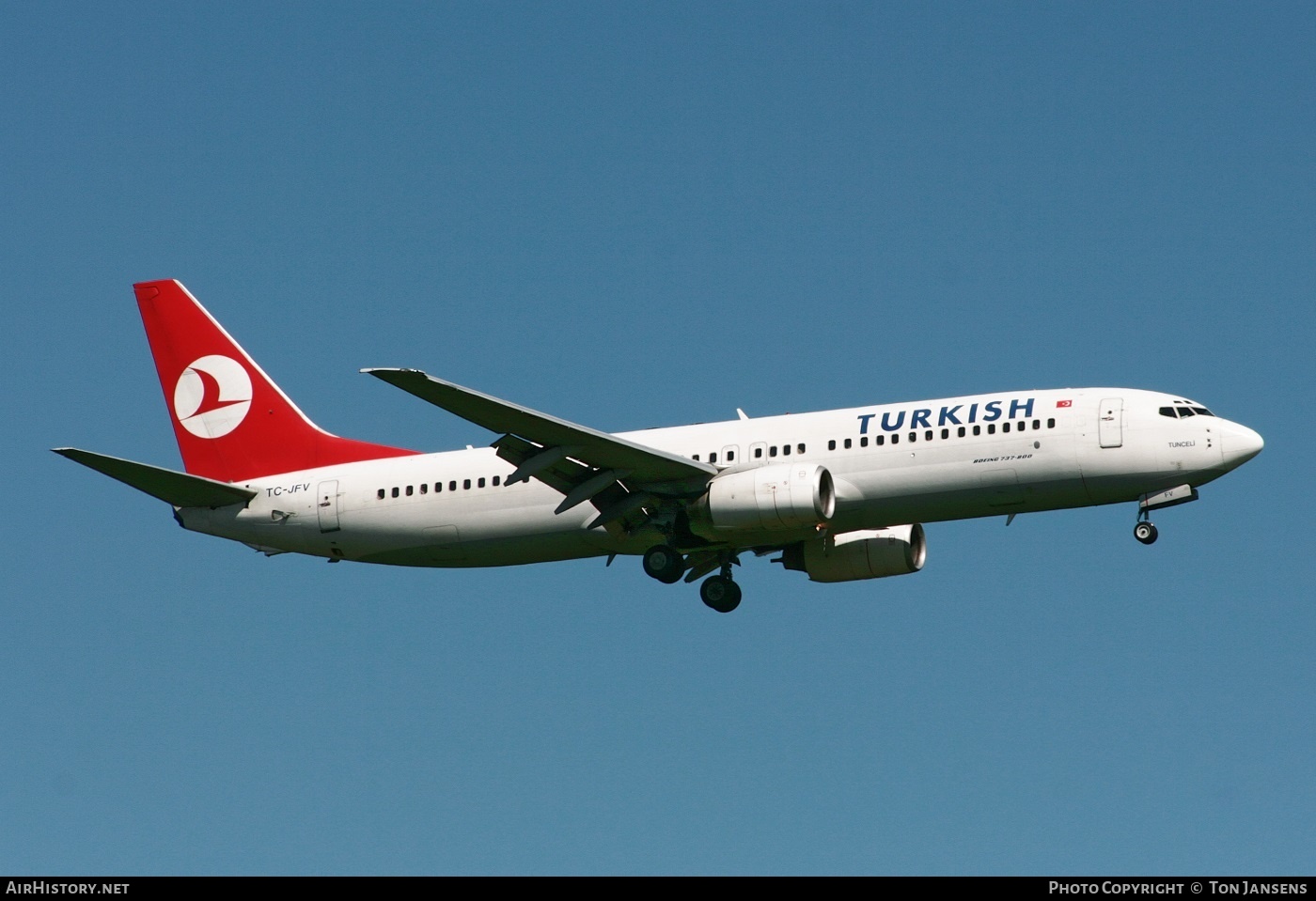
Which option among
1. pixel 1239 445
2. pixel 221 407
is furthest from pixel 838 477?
pixel 221 407

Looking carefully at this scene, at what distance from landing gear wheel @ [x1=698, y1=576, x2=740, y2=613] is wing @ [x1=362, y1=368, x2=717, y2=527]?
3199mm

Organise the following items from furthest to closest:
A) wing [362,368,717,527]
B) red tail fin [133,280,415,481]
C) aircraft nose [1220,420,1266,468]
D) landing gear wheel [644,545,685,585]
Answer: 1. red tail fin [133,280,415,481]
2. landing gear wheel [644,545,685,585]
3. aircraft nose [1220,420,1266,468]
4. wing [362,368,717,527]

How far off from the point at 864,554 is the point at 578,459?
8.45 metres

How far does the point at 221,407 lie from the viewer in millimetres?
49094

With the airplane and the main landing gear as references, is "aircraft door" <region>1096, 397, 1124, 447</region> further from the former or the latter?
the main landing gear

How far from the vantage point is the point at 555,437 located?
41.4m

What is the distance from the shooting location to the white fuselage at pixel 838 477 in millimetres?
41312

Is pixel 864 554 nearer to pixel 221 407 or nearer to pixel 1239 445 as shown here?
pixel 1239 445

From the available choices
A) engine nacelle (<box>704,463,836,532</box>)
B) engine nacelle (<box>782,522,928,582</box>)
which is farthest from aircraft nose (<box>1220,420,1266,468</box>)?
engine nacelle (<box>704,463,836,532</box>)

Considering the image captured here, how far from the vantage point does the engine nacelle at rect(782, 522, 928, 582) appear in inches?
1812
